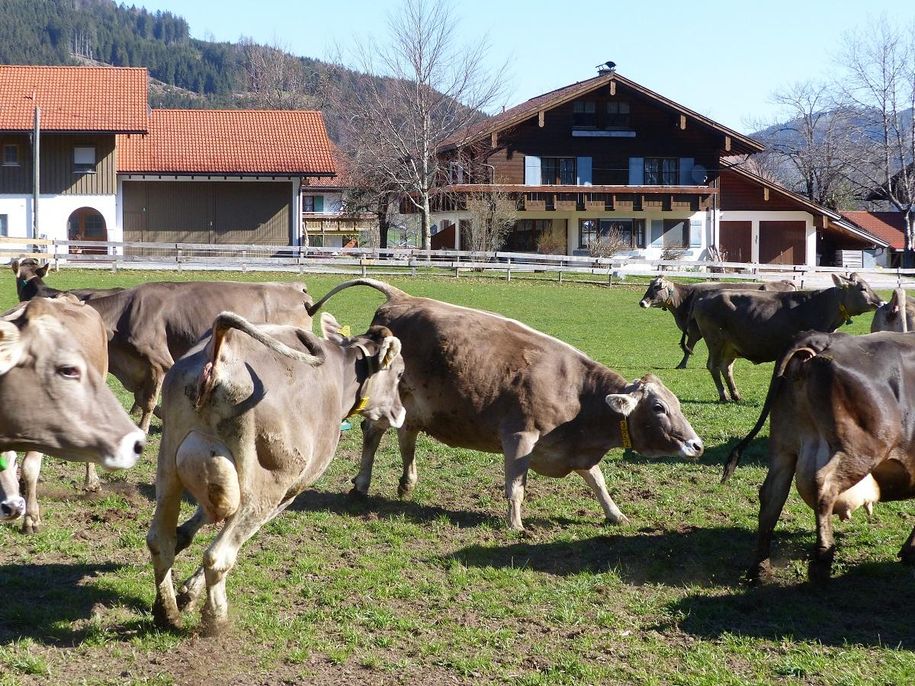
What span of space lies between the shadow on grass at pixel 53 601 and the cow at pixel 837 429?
4.20m

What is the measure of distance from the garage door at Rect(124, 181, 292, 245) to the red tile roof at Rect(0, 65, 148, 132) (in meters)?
2.98

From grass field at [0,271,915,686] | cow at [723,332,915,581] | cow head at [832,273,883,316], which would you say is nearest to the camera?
grass field at [0,271,915,686]

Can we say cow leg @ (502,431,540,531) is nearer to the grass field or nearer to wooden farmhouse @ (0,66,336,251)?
the grass field

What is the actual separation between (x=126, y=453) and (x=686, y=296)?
57.8 feet

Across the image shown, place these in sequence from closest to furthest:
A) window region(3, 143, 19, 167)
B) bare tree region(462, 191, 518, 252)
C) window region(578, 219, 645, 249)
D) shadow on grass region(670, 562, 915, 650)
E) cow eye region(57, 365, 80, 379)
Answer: cow eye region(57, 365, 80, 379)
shadow on grass region(670, 562, 915, 650)
window region(3, 143, 19, 167)
bare tree region(462, 191, 518, 252)
window region(578, 219, 645, 249)

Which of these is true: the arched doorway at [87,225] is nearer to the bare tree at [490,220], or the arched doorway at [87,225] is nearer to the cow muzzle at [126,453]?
the bare tree at [490,220]

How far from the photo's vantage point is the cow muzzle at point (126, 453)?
458 cm

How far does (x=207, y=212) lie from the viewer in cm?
4725

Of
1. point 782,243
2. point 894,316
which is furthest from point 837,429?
point 782,243

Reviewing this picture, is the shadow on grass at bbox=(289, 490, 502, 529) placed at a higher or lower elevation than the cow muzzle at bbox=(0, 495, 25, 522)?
lower

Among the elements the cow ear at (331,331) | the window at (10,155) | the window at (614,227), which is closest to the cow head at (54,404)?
the cow ear at (331,331)

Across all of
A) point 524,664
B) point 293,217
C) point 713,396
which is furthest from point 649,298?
point 293,217

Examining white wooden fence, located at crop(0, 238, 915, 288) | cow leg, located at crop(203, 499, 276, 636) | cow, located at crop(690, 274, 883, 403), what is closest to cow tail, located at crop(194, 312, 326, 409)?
cow leg, located at crop(203, 499, 276, 636)

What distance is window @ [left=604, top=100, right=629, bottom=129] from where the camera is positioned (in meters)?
54.9
